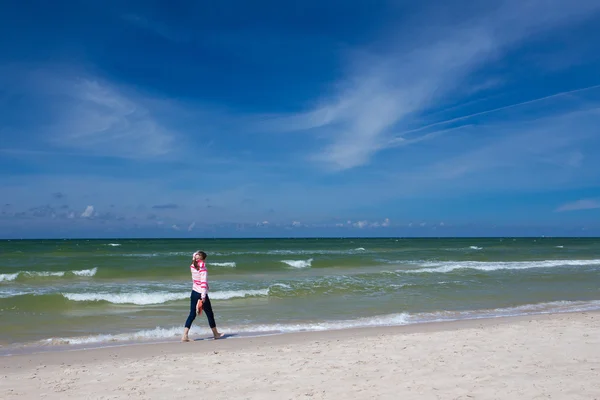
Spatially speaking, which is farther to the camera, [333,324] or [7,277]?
[7,277]

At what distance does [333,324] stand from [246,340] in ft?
8.38

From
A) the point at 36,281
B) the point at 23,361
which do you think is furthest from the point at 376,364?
the point at 36,281

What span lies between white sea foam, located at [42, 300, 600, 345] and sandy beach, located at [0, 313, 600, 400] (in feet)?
3.27

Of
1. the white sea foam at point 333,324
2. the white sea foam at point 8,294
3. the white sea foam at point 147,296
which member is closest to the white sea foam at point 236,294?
the white sea foam at point 147,296

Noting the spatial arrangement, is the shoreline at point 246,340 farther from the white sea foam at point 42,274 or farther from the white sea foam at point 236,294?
the white sea foam at point 42,274

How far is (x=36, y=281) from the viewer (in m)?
20.6

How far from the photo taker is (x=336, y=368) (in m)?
6.30

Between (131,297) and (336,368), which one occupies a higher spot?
(336,368)

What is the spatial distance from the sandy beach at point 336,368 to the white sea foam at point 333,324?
997mm

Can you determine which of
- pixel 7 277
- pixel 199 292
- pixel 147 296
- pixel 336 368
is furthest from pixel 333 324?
pixel 7 277

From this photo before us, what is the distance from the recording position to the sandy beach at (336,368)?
5.36 m

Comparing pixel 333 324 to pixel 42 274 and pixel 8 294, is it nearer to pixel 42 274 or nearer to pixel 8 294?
pixel 8 294

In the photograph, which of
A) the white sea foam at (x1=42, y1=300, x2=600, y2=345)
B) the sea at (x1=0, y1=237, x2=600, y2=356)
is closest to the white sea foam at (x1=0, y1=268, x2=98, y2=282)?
the sea at (x1=0, y1=237, x2=600, y2=356)

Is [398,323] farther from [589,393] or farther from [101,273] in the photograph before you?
[101,273]
